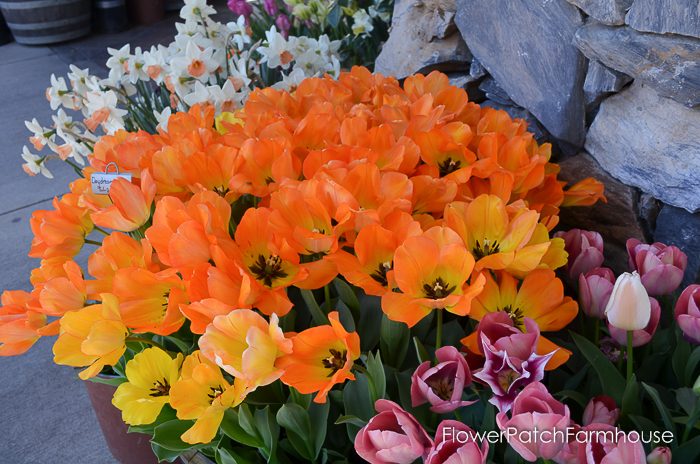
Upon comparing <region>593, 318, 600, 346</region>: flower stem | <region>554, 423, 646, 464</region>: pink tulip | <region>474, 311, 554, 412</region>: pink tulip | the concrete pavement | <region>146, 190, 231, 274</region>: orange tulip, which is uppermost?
<region>146, 190, 231, 274</region>: orange tulip

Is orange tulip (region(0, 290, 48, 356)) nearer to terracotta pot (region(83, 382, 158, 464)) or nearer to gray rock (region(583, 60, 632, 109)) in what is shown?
terracotta pot (region(83, 382, 158, 464))

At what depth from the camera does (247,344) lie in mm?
803

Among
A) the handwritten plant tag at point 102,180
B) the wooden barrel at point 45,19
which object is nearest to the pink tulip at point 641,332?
the handwritten plant tag at point 102,180

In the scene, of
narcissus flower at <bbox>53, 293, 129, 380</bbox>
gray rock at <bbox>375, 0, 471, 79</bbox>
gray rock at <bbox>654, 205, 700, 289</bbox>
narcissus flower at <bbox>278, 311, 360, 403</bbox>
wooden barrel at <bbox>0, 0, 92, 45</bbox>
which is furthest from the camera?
wooden barrel at <bbox>0, 0, 92, 45</bbox>

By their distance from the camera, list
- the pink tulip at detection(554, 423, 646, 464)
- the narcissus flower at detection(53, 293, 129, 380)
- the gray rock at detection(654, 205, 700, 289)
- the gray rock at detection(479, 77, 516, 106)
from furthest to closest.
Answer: the gray rock at detection(479, 77, 516, 106)
the gray rock at detection(654, 205, 700, 289)
the narcissus flower at detection(53, 293, 129, 380)
the pink tulip at detection(554, 423, 646, 464)

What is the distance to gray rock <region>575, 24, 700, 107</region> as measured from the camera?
3.41 ft

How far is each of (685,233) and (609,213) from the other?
0.15m

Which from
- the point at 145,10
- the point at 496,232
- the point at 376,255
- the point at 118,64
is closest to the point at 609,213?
the point at 496,232

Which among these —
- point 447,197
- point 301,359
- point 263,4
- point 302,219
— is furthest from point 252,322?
point 263,4

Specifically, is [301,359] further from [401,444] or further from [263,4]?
[263,4]

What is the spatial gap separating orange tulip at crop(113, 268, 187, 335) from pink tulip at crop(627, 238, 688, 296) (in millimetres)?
579

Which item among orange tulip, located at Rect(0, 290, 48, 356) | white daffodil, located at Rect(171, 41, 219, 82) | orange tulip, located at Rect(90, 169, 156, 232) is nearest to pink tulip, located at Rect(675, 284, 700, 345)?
orange tulip, located at Rect(90, 169, 156, 232)

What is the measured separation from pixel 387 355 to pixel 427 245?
0.69 ft

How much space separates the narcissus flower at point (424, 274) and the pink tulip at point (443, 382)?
5 centimetres
